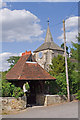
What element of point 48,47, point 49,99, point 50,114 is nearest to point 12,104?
point 50,114

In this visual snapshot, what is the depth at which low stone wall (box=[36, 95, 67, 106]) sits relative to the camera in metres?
13.8

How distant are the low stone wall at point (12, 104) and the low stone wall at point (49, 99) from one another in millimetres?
2703

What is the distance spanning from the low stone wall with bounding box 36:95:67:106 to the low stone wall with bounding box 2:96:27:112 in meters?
2.70

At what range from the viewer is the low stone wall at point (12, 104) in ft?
36.7

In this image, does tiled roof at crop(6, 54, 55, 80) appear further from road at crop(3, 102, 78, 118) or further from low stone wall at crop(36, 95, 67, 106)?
road at crop(3, 102, 78, 118)

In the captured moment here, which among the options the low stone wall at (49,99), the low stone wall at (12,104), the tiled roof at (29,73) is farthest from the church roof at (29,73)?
the low stone wall at (12,104)

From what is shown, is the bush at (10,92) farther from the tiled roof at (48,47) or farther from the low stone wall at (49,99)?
the tiled roof at (48,47)

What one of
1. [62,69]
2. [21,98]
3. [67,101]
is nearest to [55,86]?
[67,101]

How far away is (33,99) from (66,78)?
3.81m

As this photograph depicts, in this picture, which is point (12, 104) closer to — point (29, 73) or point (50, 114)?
point (50, 114)

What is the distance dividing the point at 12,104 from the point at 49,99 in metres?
3.75

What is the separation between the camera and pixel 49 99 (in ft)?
45.5

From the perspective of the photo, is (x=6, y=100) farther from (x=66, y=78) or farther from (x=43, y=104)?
(x=66, y=78)

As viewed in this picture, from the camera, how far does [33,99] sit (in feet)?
50.8
